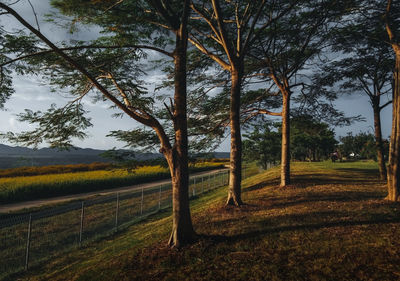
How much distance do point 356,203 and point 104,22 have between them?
34.3ft

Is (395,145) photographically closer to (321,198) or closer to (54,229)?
(321,198)

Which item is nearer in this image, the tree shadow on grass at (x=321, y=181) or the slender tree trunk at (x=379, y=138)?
the tree shadow on grass at (x=321, y=181)

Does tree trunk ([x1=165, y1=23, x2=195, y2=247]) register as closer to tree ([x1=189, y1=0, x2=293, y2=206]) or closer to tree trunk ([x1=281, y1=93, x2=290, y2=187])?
tree ([x1=189, y1=0, x2=293, y2=206])

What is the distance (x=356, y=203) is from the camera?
24.5 ft

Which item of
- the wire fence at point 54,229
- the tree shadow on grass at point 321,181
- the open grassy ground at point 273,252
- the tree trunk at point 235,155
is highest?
the tree trunk at point 235,155

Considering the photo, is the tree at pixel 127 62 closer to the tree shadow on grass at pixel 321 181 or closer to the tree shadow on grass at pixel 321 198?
the tree shadow on grass at pixel 321 198

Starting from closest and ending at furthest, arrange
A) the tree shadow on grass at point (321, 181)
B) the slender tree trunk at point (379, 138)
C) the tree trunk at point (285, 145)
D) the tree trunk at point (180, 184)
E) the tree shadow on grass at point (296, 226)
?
1. the tree trunk at point (180, 184)
2. the tree shadow on grass at point (296, 226)
3. the tree trunk at point (285, 145)
4. the tree shadow on grass at point (321, 181)
5. the slender tree trunk at point (379, 138)

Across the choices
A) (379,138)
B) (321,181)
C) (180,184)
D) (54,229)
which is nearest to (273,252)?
(180,184)

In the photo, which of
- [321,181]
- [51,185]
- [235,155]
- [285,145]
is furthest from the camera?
[51,185]

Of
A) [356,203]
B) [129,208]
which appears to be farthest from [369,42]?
[129,208]

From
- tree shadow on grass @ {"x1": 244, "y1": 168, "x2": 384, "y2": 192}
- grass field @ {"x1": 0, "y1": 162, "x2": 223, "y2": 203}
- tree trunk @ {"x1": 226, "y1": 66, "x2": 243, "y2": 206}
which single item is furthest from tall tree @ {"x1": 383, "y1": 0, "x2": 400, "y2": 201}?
grass field @ {"x1": 0, "y1": 162, "x2": 223, "y2": 203}

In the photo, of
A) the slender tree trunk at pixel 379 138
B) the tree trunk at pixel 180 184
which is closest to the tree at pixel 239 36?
the tree trunk at pixel 180 184

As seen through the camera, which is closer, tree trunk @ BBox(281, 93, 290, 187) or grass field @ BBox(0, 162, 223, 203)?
tree trunk @ BBox(281, 93, 290, 187)

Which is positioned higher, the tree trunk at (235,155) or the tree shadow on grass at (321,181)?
the tree trunk at (235,155)
